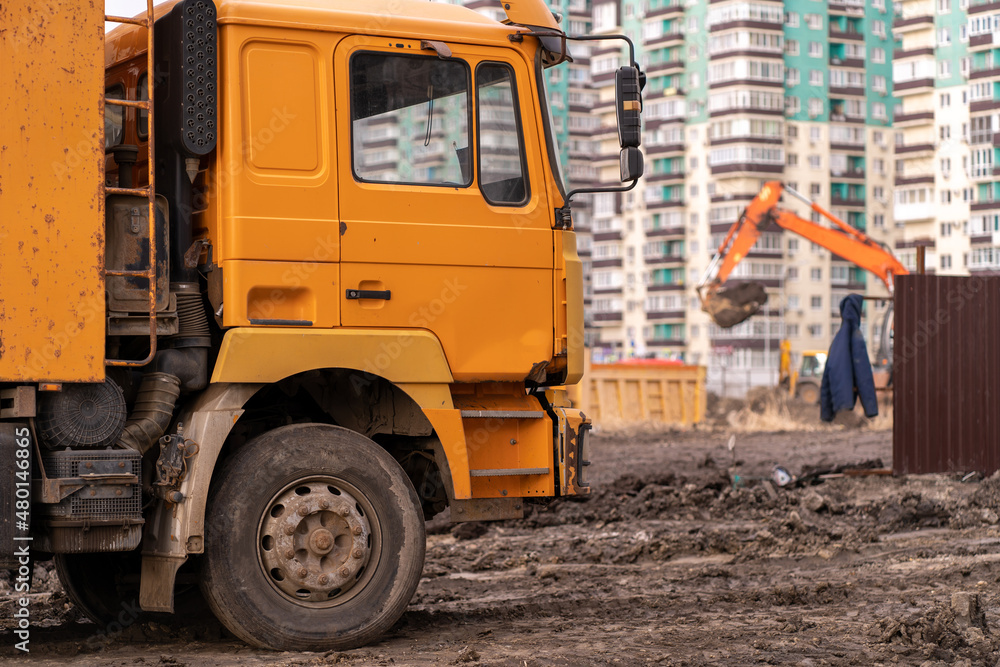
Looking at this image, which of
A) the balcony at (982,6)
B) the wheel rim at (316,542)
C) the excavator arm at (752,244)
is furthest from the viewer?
the balcony at (982,6)

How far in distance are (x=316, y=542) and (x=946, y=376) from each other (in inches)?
367

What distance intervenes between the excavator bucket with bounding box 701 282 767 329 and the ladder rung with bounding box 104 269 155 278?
852 inches

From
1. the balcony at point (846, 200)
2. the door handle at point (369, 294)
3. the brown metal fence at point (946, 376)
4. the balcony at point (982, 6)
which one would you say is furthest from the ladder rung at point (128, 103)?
the balcony at point (846, 200)

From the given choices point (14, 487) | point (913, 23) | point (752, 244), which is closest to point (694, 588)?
point (14, 487)

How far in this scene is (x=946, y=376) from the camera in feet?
43.9

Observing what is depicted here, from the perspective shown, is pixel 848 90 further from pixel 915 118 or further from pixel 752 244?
pixel 752 244

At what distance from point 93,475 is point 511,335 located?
226 cm

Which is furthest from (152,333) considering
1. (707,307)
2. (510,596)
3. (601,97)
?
(601,97)

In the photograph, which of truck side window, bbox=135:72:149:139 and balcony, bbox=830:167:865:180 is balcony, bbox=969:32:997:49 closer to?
balcony, bbox=830:167:865:180

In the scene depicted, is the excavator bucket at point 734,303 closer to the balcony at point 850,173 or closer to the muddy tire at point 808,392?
the muddy tire at point 808,392

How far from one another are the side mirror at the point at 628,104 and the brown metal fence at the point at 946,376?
7.47 meters

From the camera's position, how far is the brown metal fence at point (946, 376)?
13227 mm

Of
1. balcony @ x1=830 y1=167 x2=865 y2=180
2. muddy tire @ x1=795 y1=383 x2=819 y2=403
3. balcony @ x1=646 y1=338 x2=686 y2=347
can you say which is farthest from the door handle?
balcony @ x1=830 y1=167 x2=865 y2=180

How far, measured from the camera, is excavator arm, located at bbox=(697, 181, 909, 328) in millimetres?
26875
